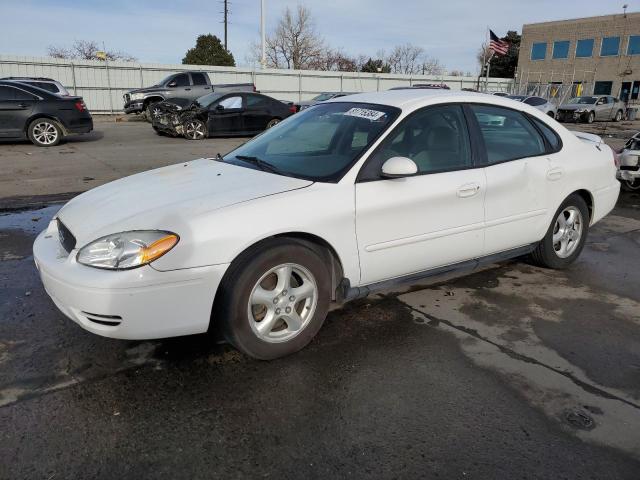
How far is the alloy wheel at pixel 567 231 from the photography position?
4.71 metres

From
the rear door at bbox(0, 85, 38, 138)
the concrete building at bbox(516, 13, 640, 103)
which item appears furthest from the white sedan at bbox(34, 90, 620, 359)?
the concrete building at bbox(516, 13, 640, 103)

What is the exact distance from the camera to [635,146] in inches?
344

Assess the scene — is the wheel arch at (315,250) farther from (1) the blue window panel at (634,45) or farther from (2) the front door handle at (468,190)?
(1) the blue window panel at (634,45)

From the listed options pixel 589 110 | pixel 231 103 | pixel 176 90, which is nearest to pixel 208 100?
pixel 231 103

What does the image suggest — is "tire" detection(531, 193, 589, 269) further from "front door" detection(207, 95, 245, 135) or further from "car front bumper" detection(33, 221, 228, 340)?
"front door" detection(207, 95, 245, 135)

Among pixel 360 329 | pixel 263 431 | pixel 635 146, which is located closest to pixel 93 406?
pixel 263 431

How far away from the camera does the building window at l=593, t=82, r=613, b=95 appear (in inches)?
1757

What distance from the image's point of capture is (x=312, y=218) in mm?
3084

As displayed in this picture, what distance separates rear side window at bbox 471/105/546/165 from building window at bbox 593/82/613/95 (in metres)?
47.4

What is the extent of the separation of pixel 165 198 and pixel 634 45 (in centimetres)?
5048

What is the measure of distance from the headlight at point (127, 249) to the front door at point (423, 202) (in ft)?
3.90

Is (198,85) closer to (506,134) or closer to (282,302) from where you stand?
(506,134)

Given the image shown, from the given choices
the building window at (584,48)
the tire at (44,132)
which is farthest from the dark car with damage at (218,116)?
the building window at (584,48)

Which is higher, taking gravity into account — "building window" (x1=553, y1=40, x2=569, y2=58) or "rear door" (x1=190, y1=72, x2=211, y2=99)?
"building window" (x1=553, y1=40, x2=569, y2=58)
